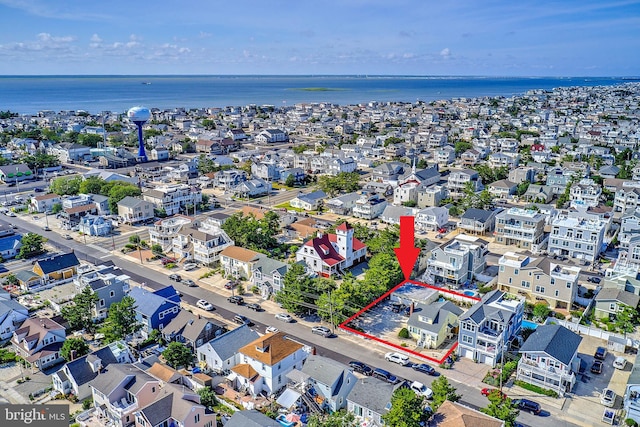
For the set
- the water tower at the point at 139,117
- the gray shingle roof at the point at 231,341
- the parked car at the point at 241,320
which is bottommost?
the parked car at the point at 241,320

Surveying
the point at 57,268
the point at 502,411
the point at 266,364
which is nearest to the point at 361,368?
the point at 266,364

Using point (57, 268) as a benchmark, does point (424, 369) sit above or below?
below

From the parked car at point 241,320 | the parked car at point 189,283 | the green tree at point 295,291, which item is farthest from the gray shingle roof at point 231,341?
the parked car at point 189,283

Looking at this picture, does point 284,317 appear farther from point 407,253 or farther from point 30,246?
point 30,246

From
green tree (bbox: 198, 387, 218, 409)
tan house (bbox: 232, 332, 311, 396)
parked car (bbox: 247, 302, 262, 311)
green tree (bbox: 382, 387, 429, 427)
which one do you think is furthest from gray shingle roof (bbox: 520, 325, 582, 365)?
parked car (bbox: 247, 302, 262, 311)

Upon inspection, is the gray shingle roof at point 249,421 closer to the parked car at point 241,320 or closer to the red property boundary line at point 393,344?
the red property boundary line at point 393,344

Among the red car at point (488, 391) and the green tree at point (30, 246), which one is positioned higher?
the green tree at point (30, 246)
